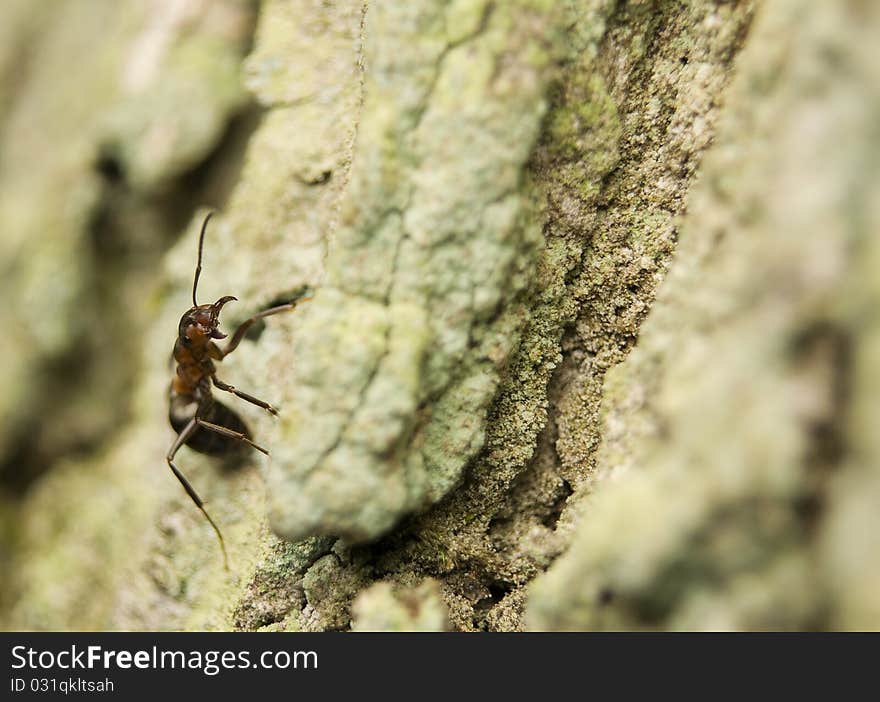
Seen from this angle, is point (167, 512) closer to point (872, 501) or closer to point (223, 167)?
point (223, 167)

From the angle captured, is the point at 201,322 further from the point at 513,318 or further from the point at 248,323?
the point at 513,318

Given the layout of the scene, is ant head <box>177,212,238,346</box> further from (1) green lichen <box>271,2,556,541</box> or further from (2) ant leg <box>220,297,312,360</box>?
(1) green lichen <box>271,2,556,541</box>

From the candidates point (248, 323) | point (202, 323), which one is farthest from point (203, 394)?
point (248, 323)

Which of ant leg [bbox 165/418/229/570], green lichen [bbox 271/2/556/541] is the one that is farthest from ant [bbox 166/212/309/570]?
green lichen [bbox 271/2/556/541]

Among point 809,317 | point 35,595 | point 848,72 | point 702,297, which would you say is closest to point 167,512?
point 35,595

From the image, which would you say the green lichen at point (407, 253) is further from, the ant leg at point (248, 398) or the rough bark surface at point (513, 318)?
the ant leg at point (248, 398)

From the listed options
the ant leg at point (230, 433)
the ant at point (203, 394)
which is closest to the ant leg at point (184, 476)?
the ant at point (203, 394)
